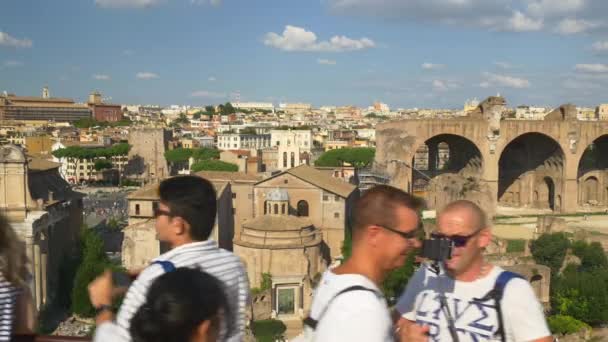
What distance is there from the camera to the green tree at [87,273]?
659 inches

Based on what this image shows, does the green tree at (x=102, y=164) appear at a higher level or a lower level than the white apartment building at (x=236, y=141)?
lower

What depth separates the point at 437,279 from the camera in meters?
2.66

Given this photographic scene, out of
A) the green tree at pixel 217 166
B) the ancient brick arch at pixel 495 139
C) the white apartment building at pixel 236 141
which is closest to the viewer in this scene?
the ancient brick arch at pixel 495 139

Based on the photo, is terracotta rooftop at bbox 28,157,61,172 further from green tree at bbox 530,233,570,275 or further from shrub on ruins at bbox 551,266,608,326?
green tree at bbox 530,233,570,275

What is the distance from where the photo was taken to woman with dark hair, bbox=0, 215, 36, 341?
2537 mm

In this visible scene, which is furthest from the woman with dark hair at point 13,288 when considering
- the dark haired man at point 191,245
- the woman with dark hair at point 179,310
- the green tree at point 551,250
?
the green tree at point 551,250

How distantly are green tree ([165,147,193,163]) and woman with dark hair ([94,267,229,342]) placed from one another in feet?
177

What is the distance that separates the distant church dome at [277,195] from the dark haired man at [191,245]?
19.3 meters

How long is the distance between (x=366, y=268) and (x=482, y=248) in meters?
0.73

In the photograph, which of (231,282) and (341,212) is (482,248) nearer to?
(231,282)

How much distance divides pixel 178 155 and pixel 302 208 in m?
33.9

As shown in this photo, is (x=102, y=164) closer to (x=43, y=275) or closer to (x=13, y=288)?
(x=43, y=275)

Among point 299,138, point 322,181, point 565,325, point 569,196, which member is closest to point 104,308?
point 565,325

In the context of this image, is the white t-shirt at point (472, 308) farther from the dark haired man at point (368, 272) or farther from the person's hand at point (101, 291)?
the person's hand at point (101, 291)
